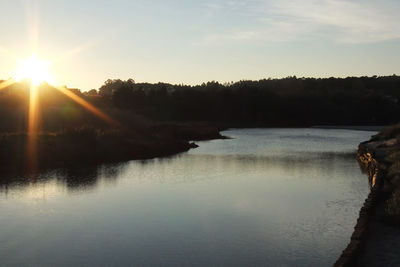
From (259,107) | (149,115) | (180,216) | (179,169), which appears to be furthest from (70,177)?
(259,107)

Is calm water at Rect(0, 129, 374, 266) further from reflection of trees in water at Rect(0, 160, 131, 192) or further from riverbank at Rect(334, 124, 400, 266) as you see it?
riverbank at Rect(334, 124, 400, 266)

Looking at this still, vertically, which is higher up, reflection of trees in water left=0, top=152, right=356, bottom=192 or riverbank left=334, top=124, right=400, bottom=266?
riverbank left=334, top=124, right=400, bottom=266

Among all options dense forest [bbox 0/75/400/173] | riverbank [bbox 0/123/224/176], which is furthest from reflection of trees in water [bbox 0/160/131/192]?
dense forest [bbox 0/75/400/173]

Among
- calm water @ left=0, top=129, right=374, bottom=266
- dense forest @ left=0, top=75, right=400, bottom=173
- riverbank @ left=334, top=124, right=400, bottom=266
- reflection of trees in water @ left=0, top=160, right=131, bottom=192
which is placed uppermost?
dense forest @ left=0, top=75, right=400, bottom=173

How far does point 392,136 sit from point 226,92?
275 feet

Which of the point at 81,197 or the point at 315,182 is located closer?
the point at 81,197

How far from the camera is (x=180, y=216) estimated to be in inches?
854

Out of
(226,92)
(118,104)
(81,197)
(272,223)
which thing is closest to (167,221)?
(272,223)

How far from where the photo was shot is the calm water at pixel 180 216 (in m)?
16.1

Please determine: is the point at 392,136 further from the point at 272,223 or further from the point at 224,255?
the point at 224,255

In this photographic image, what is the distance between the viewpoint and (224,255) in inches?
633

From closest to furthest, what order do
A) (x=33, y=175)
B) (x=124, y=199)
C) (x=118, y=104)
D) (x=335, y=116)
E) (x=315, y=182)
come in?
1. (x=124, y=199)
2. (x=315, y=182)
3. (x=33, y=175)
4. (x=118, y=104)
5. (x=335, y=116)

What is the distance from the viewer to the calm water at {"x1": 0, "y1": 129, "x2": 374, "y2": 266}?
52.7ft

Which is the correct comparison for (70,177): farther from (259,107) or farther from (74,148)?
(259,107)
